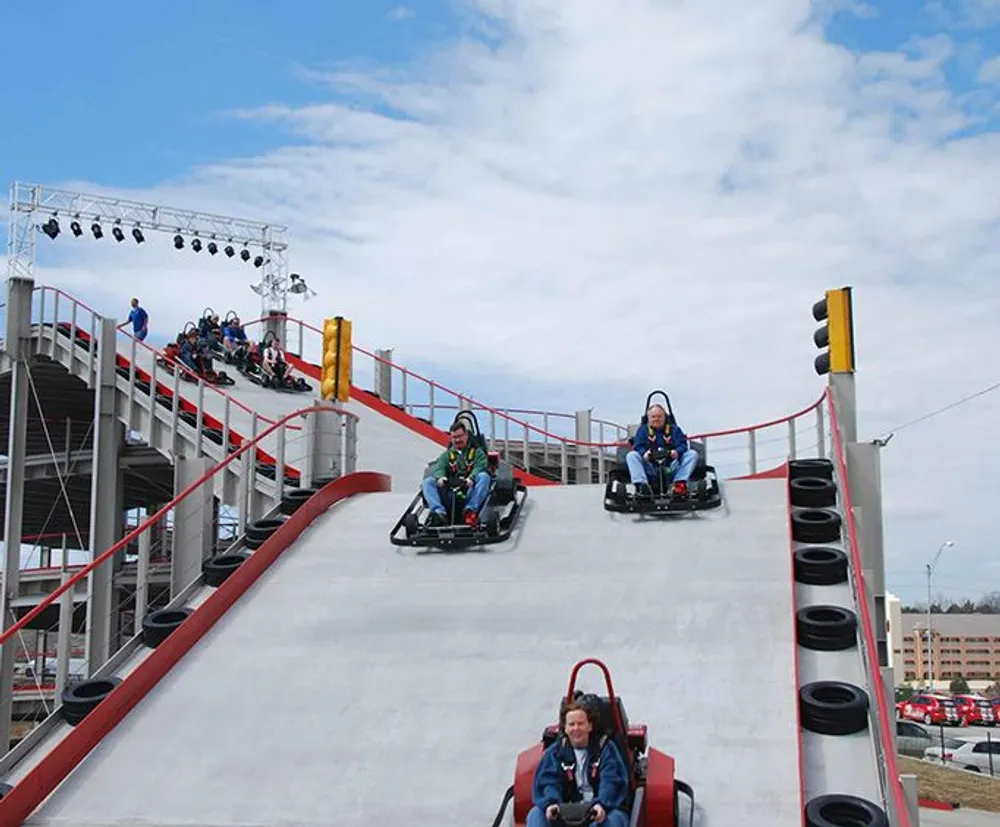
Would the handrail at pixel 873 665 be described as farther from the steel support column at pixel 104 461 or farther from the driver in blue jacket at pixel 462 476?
the steel support column at pixel 104 461

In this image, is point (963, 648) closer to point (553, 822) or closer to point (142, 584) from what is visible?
point (142, 584)

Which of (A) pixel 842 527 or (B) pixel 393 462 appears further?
(B) pixel 393 462

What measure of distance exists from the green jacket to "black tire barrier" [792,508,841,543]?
3.30 metres

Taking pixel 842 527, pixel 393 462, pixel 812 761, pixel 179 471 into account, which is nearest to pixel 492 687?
pixel 812 761

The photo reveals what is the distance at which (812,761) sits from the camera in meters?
7.31

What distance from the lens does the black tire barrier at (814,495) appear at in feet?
38.4

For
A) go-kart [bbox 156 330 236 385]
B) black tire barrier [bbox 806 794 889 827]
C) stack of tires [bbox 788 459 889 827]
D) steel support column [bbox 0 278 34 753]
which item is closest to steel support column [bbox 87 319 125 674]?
go-kart [bbox 156 330 236 385]

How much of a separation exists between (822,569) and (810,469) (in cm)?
301

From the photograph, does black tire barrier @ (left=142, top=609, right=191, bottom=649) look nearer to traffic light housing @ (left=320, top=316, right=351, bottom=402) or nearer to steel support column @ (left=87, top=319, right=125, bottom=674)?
traffic light housing @ (left=320, top=316, right=351, bottom=402)

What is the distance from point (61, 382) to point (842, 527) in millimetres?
22244

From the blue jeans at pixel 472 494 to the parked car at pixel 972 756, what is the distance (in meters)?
24.4

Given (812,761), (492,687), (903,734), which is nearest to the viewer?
(812,761)

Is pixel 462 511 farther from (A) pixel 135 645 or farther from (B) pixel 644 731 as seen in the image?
(B) pixel 644 731

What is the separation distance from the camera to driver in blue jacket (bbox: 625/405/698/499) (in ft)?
39.5
